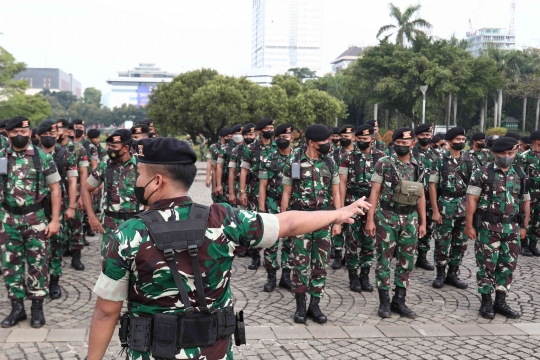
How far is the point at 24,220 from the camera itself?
5.63m

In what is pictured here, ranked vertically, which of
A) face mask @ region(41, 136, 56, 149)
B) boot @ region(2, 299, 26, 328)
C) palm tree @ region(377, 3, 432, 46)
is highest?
palm tree @ region(377, 3, 432, 46)

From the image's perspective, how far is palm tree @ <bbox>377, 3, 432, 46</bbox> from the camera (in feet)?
156

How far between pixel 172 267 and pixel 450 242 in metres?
6.22

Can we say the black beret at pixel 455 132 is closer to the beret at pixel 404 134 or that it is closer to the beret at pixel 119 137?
the beret at pixel 404 134

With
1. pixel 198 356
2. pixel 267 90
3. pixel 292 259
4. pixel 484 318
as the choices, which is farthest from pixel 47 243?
pixel 267 90

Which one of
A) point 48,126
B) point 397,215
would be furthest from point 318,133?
point 48,126

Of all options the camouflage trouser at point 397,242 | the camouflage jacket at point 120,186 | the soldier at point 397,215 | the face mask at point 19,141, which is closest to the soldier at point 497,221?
the soldier at point 397,215

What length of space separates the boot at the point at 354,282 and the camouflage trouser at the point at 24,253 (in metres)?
3.81

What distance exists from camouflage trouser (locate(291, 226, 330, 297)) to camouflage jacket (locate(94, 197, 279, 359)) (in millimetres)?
3356

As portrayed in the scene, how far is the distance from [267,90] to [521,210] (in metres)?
37.4

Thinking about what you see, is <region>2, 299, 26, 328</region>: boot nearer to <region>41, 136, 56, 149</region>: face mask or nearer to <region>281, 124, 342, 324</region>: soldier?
<region>41, 136, 56, 149</region>: face mask

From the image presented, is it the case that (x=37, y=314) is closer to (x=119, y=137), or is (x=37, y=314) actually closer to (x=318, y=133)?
(x=119, y=137)

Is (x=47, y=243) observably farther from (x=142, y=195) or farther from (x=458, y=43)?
(x=458, y=43)

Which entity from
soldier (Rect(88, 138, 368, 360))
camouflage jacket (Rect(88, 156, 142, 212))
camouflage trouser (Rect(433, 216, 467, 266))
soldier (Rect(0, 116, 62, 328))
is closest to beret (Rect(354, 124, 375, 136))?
camouflage trouser (Rect(433, 216, 467, 266))
